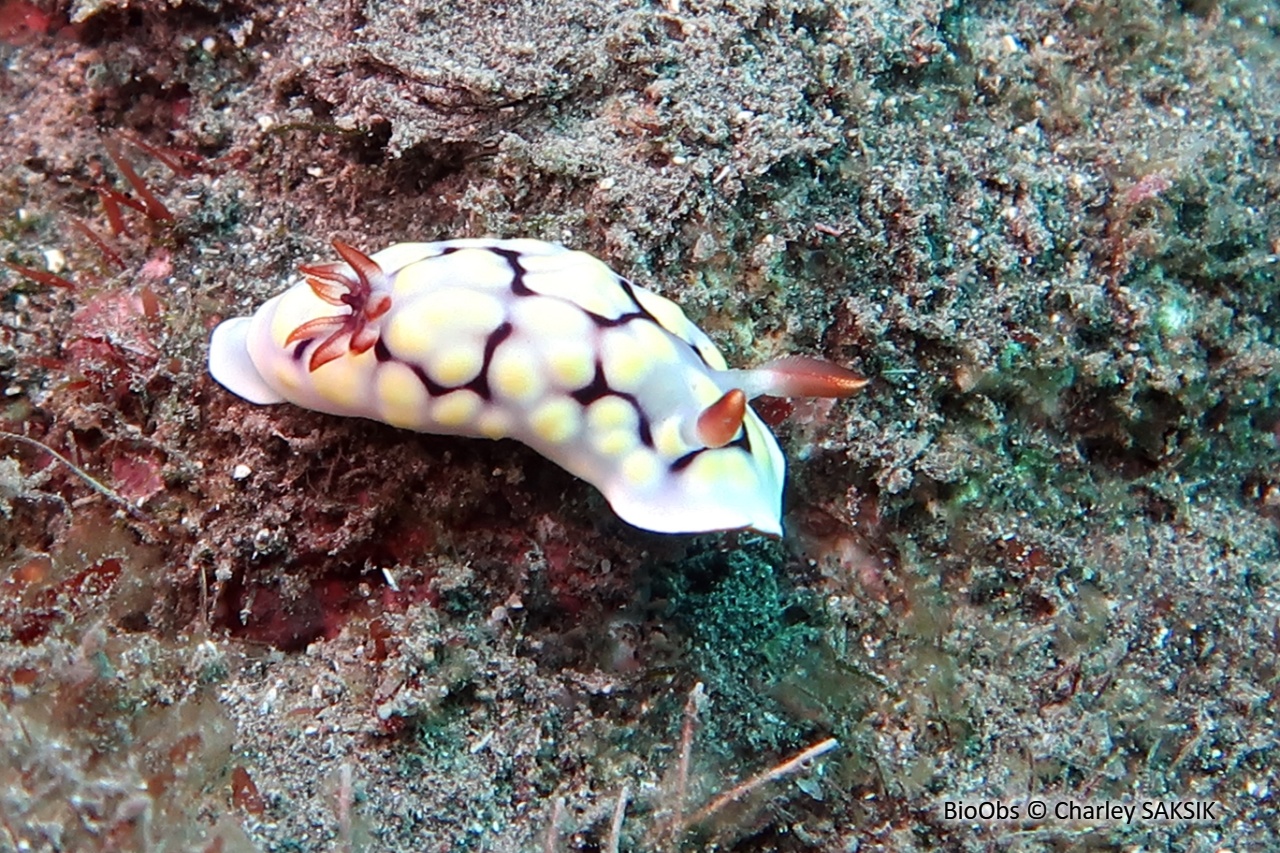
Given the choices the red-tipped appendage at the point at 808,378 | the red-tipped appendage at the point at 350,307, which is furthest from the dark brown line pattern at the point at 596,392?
the red-tipped appendage at the point at 350,307

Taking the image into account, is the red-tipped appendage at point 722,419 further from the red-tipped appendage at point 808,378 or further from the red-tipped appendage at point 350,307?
the red-tipped appendage at point 350,307

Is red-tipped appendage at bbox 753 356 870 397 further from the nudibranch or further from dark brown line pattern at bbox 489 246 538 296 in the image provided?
dark brown line pattern at bbox 489 246 538 296

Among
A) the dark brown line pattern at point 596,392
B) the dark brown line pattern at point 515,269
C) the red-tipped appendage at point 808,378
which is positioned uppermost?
the dark brown line pattern at point 515,269

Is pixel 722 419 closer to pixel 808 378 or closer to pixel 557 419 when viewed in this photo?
pixel 808 378

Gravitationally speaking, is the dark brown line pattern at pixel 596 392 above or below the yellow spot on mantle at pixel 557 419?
above

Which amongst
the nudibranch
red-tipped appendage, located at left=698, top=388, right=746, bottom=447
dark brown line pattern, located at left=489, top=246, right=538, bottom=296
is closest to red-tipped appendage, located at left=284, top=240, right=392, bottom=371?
the nudibranch

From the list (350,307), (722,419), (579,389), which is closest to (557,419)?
(579,389)

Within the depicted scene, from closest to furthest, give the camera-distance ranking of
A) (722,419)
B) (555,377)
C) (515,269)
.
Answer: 1. (722,419)
2. (555,377)
3. (515,269)

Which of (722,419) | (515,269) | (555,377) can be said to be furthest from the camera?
(515,269)
